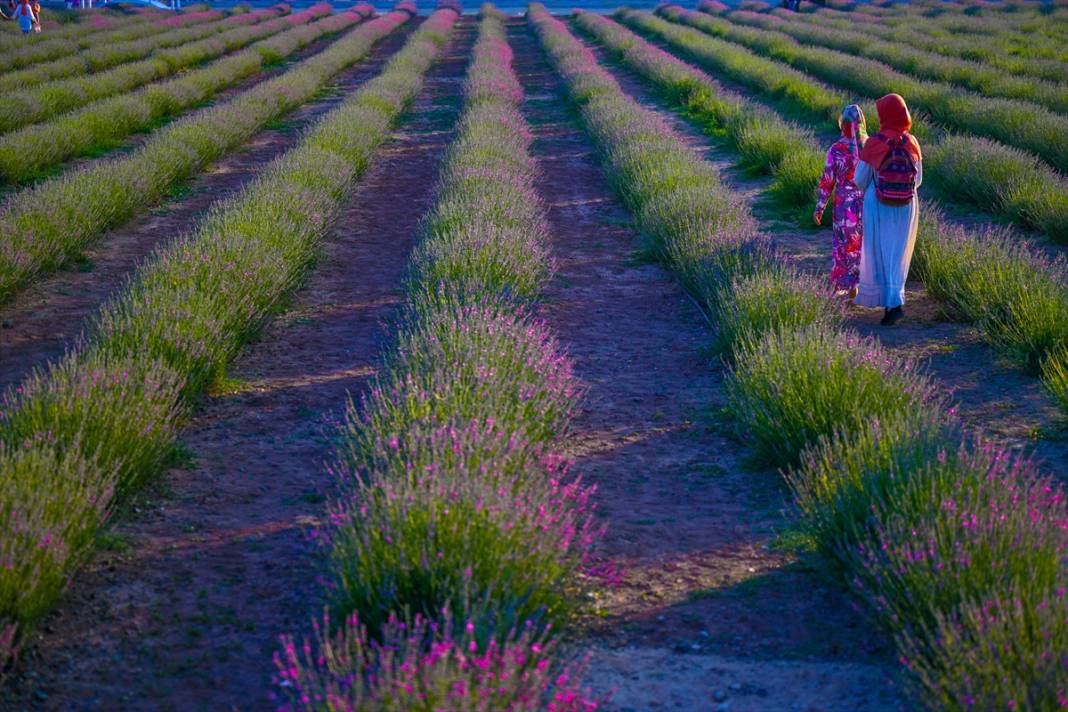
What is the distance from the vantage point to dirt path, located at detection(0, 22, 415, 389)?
281 inches

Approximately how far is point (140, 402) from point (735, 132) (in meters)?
10.7

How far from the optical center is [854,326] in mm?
7543

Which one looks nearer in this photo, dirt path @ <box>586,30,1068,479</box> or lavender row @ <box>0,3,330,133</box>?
dirt path @ <box>586,30,1068,479</box>

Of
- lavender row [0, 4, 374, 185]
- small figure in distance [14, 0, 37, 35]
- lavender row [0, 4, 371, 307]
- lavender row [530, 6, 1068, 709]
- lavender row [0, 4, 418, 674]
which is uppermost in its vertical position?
small figure in distance [14, 0, 37, 35]

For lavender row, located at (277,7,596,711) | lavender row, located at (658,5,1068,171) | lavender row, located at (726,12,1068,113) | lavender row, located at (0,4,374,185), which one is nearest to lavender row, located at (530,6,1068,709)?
lavender row, located at (277,7,596,711)

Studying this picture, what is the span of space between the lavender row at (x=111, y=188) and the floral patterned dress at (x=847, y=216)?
18.2 feet

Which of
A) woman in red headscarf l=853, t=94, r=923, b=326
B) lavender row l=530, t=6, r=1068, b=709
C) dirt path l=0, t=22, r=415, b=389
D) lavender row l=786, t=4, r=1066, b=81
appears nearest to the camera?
lavender row l=530, t=6, r=1068, b=709

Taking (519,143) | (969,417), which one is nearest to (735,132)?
(519,143)

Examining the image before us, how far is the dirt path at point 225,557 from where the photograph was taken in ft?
12.1

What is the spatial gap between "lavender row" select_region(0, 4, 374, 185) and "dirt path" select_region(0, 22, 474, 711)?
221 inches

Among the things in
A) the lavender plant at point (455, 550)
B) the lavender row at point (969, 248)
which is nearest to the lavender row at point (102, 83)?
the lavender row at point (969, 248)

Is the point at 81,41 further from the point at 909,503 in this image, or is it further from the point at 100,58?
the point at 909,503

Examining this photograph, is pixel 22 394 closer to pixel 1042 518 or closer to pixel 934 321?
pixel 1042 518

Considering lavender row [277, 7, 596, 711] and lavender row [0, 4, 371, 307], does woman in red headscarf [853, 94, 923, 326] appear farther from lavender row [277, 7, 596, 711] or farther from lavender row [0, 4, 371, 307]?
lavender row [0, 4, 371, 307]
